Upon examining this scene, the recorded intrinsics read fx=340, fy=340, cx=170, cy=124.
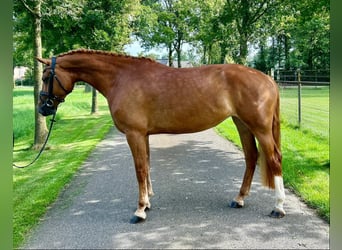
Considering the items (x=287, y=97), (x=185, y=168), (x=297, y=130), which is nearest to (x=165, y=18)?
(x=287, y=97)

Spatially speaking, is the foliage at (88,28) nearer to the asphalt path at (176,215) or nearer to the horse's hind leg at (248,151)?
the asphalt path at (176,215)

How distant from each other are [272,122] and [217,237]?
1.64 meters

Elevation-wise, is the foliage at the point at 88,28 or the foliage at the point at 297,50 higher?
the foliage at the point at 297,50

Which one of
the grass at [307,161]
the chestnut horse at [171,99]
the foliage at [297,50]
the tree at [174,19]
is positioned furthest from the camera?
the tree at [174,19]

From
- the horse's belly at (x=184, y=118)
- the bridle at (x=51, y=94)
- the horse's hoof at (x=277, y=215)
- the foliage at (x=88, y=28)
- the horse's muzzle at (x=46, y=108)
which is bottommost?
the horse's hoof at (x=277, y=215)

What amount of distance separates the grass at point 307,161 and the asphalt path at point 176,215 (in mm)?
226

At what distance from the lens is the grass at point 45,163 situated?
4273mm

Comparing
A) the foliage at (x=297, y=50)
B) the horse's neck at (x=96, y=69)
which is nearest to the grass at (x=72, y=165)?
the horse's neck at (x=96, y=69)

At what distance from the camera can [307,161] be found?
20.9 ft

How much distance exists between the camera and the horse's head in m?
4.26

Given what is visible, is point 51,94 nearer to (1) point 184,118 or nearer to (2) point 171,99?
(2) point 171,99

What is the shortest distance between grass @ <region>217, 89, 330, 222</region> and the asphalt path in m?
0.23

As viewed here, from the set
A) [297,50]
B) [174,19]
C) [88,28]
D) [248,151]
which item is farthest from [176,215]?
[297,50]

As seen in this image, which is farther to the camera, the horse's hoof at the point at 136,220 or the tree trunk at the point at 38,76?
the tree trunk at the point at 38,76
